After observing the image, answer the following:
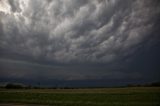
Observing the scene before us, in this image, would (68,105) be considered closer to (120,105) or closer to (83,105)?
(83,105)

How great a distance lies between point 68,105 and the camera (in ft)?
139

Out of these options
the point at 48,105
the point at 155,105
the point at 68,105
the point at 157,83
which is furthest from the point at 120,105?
the point at 157,83

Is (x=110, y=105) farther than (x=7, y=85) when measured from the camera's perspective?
No

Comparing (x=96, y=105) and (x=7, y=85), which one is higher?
(x=7, y=85)

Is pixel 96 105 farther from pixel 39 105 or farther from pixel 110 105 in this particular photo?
pixel 39 105

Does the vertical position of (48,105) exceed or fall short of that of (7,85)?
it falls short

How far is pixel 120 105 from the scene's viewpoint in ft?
134

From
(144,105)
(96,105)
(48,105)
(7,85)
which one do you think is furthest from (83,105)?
(7,85)

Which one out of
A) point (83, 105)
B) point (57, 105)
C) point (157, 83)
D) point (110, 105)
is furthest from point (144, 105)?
point (157, 83)

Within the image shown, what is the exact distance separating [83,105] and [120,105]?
18.4ft

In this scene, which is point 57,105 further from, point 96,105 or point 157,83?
point 157,83

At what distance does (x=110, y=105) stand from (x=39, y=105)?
10.7 meters

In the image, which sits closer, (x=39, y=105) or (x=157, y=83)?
(x=39, y=105)

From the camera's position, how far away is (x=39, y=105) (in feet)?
132
